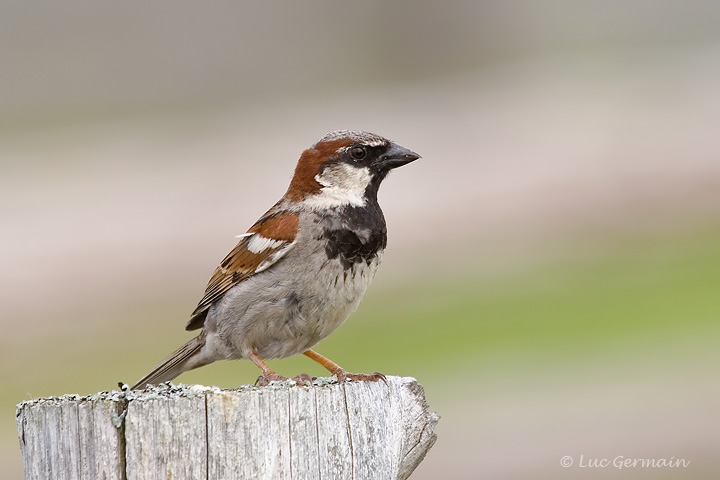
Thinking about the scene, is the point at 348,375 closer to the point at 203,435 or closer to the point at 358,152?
the point at 203,435

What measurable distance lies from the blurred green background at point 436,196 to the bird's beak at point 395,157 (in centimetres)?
362

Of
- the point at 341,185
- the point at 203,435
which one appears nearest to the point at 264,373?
the point at 341,185

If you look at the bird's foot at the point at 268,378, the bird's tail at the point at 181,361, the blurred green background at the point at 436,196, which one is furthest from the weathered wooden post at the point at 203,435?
the blurred green background at the point at 436,196

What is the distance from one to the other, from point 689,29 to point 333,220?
1375 cm

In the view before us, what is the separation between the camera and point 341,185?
4.59m

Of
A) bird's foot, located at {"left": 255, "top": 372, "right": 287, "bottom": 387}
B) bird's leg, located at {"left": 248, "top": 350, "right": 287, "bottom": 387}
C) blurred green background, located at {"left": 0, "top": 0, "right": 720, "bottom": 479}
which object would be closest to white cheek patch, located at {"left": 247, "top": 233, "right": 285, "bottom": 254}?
bird's leg, located at {"left": 248, "top": 350, "right": 287, "bottom": 387}

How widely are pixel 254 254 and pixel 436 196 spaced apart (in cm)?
873

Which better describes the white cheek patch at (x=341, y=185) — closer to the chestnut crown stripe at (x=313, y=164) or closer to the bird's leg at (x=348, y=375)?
the chestnut crown stripe at (x=313, y=164)

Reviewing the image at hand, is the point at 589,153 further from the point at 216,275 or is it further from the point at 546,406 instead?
the point at 216,275

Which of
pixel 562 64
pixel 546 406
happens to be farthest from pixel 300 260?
pixel 562 64

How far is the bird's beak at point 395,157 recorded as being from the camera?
458 centimetres

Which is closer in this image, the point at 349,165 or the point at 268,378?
the point at 268,378

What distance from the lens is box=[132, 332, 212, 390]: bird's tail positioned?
15.1 feet

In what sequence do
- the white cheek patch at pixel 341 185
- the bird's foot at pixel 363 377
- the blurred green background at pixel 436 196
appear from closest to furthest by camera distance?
the bird's foot at pixel 363 377 < the white cheek patch at pixel 341 185 < the blurred green background at pixel 436 196
